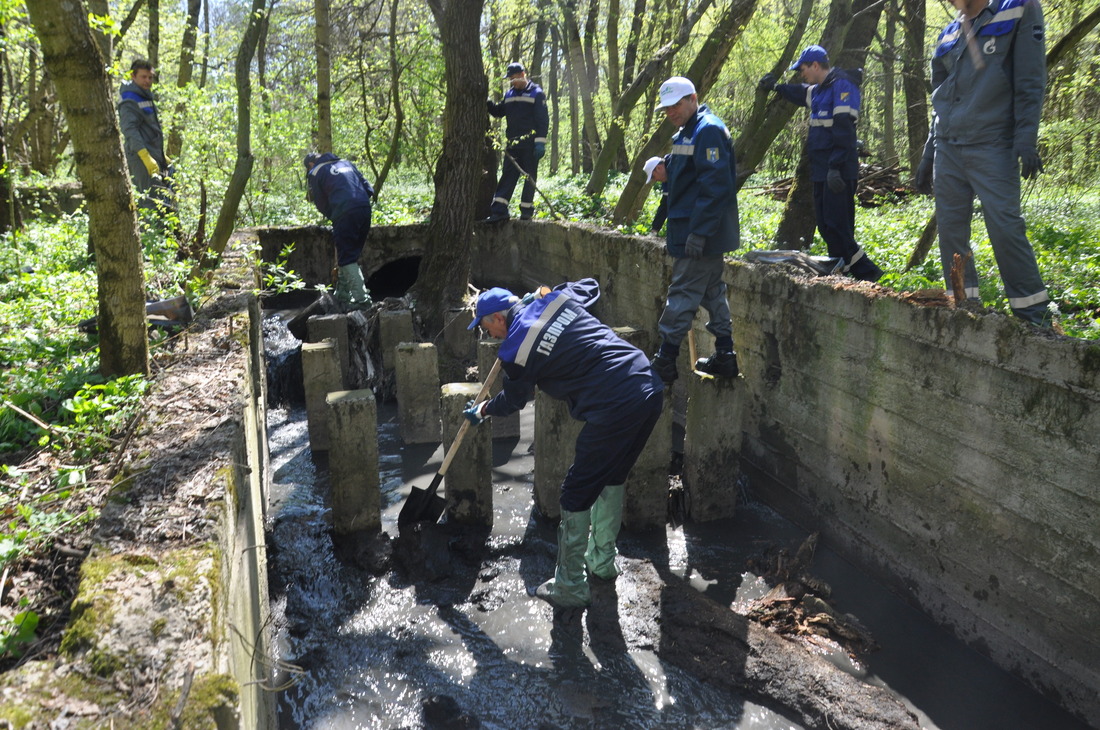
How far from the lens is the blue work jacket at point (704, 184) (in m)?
5.79

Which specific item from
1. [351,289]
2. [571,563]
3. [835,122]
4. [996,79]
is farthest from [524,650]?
[351,289]

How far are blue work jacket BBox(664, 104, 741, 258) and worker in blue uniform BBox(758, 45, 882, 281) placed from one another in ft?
4.85

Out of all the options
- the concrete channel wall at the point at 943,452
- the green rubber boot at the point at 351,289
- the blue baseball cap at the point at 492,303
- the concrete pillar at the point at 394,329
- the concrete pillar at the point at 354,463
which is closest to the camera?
the concrete channel wall at the point at 943,452

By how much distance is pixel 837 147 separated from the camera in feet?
23.1

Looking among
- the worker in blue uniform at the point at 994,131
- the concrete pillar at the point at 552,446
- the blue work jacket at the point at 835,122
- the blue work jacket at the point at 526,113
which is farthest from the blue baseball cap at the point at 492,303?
the blue work jacket at the point at 526,113

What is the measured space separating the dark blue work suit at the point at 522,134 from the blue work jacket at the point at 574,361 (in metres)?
6.87

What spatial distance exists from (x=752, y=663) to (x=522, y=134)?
9056mm

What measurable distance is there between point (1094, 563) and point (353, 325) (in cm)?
719

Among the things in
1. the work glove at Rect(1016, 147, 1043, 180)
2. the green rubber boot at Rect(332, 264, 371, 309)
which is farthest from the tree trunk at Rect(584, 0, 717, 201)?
the work glove at Rect(1016, 147, 1043, 180)

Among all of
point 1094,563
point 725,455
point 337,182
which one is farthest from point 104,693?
point 337,182

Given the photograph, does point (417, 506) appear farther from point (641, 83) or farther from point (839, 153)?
point (641, 83)

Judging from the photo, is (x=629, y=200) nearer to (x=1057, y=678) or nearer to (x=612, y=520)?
(x=612, y=520)

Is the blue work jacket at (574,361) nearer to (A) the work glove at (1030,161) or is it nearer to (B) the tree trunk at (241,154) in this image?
(A) the work glove at (1030,161)

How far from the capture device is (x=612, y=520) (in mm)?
5293
